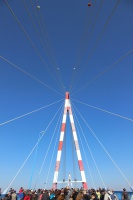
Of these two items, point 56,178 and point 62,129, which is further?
point 62,129

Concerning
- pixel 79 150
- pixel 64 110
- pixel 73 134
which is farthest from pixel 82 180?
pixel 64 110

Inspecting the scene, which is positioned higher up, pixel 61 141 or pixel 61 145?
pixel 61 141

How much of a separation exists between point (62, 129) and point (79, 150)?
285 cm

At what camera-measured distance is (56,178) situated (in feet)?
77.9

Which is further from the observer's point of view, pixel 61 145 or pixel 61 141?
pixel 61 141

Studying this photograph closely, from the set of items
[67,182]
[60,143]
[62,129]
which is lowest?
[67,182]

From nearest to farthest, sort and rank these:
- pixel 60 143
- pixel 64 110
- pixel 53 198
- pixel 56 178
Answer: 1. pixel 53 198
2. pixel 56 178
3. pixel 60 143
4. pixel 64 110

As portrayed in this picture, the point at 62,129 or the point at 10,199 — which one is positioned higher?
the point at 62,129

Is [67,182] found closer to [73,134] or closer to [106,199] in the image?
[73,134]

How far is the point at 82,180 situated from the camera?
944 inches

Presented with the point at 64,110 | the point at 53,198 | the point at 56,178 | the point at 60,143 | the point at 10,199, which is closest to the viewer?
the point at 53,198

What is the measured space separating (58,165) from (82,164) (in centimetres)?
236

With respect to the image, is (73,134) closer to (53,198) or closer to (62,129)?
(62,129)

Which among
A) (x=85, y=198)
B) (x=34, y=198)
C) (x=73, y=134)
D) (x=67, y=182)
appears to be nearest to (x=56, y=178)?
(x=67, y=182)
